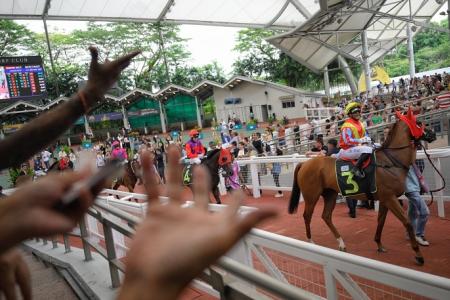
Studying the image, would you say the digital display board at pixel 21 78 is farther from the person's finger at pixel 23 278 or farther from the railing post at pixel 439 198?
the person's finger at pixel 23 278

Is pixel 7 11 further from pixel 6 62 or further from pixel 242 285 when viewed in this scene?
pixel 242 285

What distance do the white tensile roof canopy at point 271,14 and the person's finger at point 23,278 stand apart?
2032 centimetres

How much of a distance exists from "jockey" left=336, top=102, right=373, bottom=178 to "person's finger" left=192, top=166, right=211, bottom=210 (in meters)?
5.43

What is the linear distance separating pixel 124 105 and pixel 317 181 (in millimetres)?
35579

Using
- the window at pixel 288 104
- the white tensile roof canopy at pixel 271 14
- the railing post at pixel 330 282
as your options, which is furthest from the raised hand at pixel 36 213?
the window at pixel 288 104

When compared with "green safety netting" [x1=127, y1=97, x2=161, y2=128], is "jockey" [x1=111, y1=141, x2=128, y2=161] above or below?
below

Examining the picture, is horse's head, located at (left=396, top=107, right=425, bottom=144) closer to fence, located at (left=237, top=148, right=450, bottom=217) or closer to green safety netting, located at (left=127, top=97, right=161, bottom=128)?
fence, located at (left=237, top=148, right=450, bottom=217)

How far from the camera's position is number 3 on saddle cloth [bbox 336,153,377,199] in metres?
5.97

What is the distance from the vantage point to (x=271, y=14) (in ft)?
87.1

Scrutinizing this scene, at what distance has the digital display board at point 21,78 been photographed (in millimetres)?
21297

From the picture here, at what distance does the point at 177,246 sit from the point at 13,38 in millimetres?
41620

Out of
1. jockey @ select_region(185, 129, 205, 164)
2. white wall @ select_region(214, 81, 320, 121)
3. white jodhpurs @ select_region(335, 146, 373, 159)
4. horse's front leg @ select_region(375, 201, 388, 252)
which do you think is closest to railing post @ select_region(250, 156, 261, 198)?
jockey @ select_region(185, 129, 205, 164)

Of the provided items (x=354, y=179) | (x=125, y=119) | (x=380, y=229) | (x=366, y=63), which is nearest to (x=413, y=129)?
(x=354, y=179)

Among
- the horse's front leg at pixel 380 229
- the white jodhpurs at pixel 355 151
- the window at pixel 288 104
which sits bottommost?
the horse's front leg at pixel 380 229
